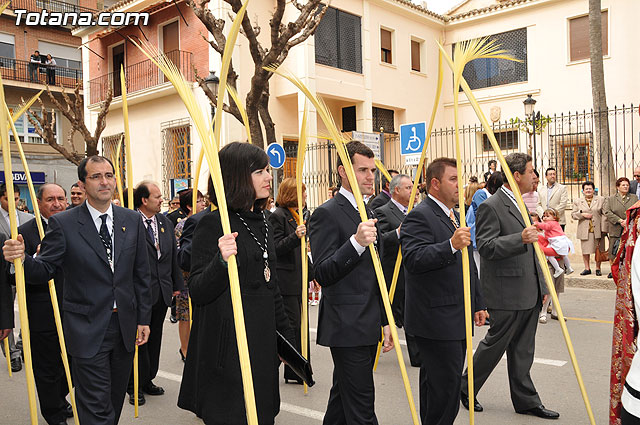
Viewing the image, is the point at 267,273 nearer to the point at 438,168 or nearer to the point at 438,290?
the point at 438,290

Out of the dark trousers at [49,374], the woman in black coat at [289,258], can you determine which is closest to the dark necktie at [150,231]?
the woman in black coat at [289,258]

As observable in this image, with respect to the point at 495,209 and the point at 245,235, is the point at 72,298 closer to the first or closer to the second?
the point at 245,235

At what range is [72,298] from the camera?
12.1 feet

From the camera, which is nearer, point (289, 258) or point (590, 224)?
point (289, 258)

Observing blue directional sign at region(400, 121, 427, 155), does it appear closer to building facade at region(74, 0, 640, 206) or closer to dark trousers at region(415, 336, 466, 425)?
building facade at region(74, 0, 640, 206)

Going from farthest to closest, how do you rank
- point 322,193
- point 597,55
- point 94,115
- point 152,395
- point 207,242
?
point 94,115, point 322,193, point 597,55, point 152,395, point 207,242

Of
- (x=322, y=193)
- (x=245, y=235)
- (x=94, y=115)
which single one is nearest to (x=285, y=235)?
(x=245, y=235)

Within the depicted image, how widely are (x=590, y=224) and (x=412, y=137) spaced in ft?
12.3

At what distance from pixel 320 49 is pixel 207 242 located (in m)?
17.1

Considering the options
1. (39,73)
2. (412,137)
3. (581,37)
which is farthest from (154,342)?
(39,73)

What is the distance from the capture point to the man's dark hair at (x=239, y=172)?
2.88 meters

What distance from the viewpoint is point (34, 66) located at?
1099 inches

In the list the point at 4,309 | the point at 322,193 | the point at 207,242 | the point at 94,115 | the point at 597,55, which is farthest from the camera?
the point at 94,115

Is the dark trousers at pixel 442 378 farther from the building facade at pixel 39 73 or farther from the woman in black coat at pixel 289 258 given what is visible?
the building facade at pixel 39 73
